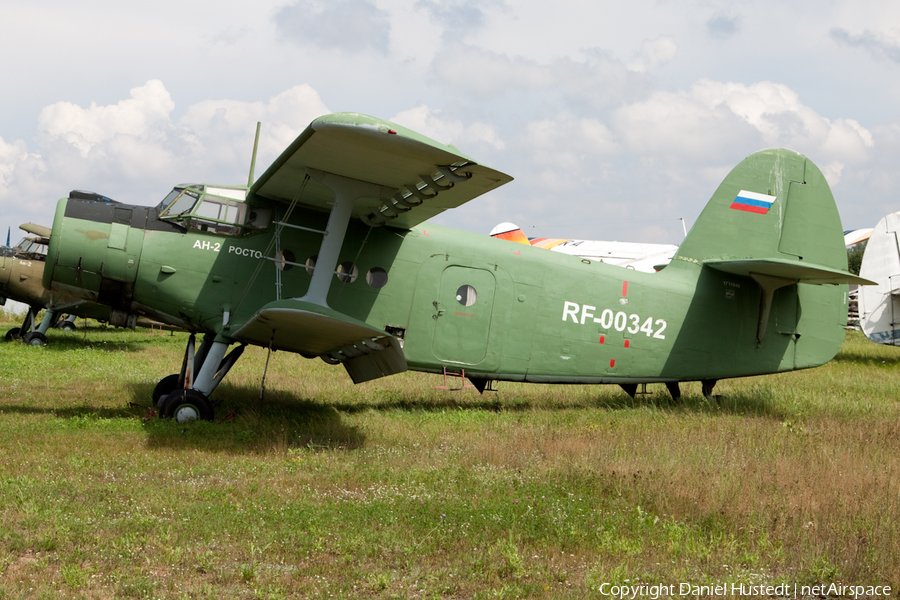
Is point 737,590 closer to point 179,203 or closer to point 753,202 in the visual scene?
point 179,203

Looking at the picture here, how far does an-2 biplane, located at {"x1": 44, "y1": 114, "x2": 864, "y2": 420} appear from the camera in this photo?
25.6 ft

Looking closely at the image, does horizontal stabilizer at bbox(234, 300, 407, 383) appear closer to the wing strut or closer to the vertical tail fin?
the wing strut

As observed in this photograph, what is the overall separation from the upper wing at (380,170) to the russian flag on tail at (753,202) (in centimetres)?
513

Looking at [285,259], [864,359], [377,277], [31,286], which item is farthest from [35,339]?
[864,359]

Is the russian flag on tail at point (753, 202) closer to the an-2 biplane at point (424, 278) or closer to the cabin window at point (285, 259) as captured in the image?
the an-2 biplane at point (424, 278)

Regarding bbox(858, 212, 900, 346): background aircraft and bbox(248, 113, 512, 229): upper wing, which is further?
bbox(858, 212, 900, 346): background aircraft

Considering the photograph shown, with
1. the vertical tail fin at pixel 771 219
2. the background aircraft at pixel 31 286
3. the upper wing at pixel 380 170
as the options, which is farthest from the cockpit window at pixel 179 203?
the background aircraft at pixel 31 286

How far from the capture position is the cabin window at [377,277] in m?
9.31

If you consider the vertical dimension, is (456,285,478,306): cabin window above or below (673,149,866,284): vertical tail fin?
below

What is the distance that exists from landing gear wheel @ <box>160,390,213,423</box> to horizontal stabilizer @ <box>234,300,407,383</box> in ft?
2.99

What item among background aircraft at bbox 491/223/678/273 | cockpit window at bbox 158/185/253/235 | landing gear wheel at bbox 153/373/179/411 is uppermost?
background aircraft at bbox 491/223/678/273

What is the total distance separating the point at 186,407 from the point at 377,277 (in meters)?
2.86

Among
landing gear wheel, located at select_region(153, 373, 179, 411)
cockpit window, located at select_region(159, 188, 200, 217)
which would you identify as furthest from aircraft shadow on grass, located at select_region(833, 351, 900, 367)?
cockpit window, located at select_region(159, 188, 200, 217)

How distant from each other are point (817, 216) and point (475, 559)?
9.07 metres
